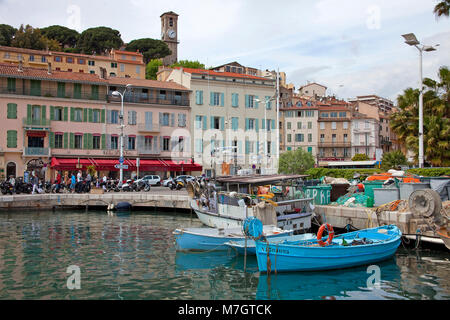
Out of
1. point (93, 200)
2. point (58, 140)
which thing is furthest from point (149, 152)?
point (93, 200)

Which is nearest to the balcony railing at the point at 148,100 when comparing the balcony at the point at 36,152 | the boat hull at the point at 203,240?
the balcony at the point at 36,152

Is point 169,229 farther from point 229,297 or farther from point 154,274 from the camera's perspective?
point 229,297

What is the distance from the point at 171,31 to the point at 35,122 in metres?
72.9

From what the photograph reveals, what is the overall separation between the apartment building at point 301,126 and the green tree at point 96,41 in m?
43.5

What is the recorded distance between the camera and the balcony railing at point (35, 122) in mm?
43750

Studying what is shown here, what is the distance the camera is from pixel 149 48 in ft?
326

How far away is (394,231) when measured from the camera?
53.9 feet

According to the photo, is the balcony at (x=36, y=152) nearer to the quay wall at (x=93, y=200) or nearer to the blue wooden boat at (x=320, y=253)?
the quay wall at (x=93, y=200)

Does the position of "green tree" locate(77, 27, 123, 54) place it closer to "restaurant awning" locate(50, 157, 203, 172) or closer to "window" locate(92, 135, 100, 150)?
"window" locate(92, 135, 100, 150)

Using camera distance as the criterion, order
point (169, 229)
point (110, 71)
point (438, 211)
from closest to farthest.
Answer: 1. point (438, 211)
2. point (169, 229)
3. point (110, 71)

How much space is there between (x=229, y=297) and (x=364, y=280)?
4.60m

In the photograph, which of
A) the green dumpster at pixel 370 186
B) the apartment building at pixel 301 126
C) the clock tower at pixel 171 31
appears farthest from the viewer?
the clock tower at pixel 171 31

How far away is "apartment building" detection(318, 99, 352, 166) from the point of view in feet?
236
